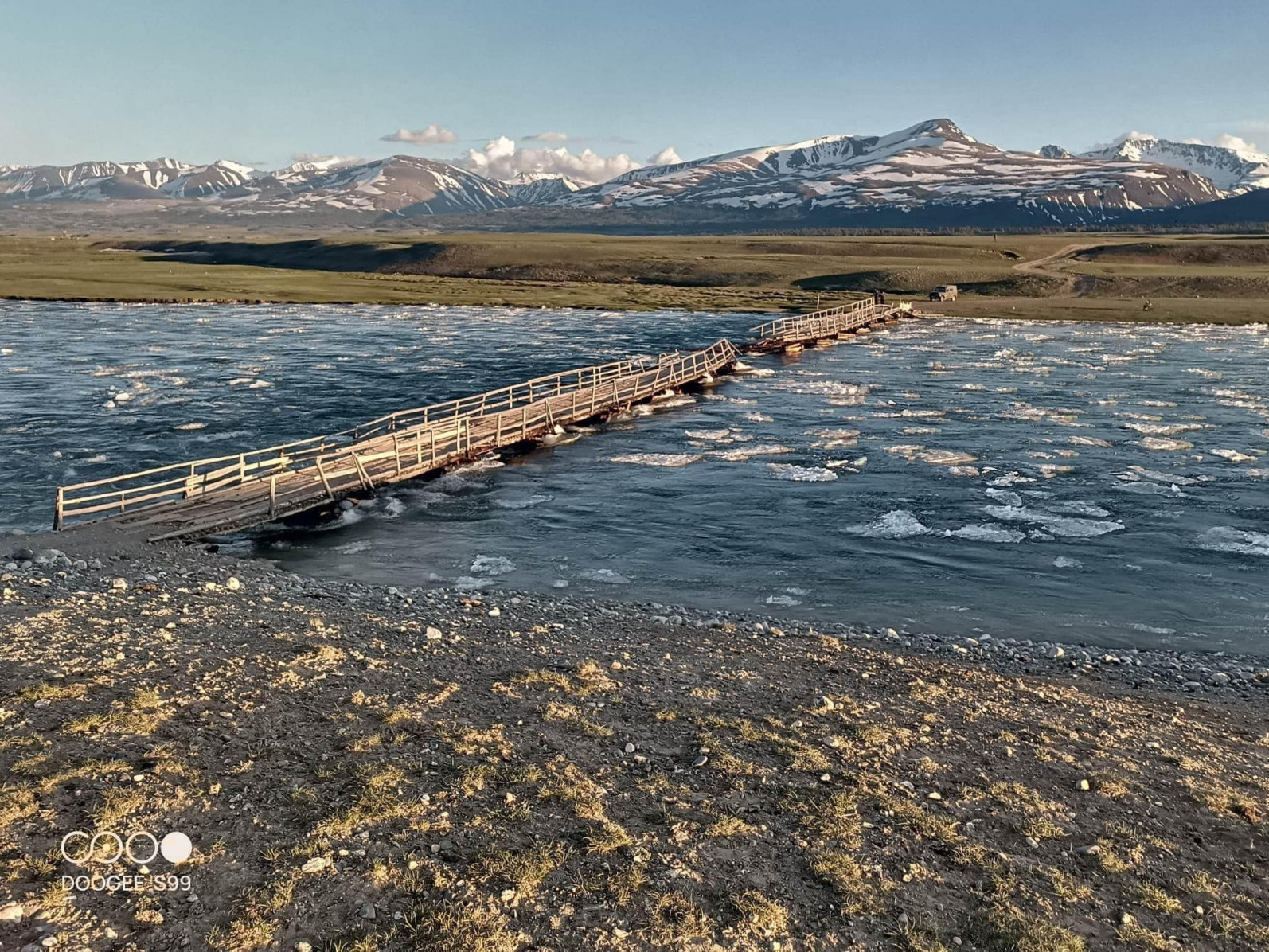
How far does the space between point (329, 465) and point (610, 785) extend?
83.2 ft

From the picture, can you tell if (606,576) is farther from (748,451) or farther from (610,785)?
(748,451)

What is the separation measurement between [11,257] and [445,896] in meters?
206

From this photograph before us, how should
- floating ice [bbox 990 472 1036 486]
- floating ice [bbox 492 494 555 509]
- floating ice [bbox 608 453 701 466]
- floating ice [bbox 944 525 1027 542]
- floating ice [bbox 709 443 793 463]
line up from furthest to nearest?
floating ice [bbox 709 443 793 463]
floating ice [bbox 608 453 701 466]
floating ice [bbox 990 472 1036 486]
floating ice [bbox 492 494 555 509]
floating ice [bbox 944 525 1027 542]

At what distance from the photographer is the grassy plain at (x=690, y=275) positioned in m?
119

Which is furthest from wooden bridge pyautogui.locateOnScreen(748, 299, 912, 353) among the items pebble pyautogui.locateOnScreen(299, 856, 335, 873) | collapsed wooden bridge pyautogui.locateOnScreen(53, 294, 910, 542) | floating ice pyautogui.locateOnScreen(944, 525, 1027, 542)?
pebble pyautogui.locateOnScreen(299, 856, 335, 873)

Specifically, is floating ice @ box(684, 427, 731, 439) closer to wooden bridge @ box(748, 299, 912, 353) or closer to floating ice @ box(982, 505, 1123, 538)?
floating ice @ box(982, 505, 1123, 538)

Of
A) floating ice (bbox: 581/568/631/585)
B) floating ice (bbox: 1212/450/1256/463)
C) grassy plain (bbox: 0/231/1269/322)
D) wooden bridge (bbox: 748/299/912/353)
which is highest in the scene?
grassy plain (bbox: 0/231/1269/322)

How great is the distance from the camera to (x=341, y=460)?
3700 centimetres

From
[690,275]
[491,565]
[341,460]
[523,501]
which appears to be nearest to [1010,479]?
[523,501]

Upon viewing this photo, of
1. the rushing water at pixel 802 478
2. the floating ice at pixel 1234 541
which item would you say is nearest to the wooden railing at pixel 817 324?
the rushing water at pixel 802 478

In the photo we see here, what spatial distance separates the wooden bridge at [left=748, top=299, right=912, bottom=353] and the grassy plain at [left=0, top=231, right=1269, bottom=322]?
1171 cm

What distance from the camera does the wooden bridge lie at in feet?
271

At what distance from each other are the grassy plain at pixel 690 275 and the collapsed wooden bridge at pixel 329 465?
6661 centimetres

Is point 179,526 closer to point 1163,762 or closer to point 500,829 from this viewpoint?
point 500,829
